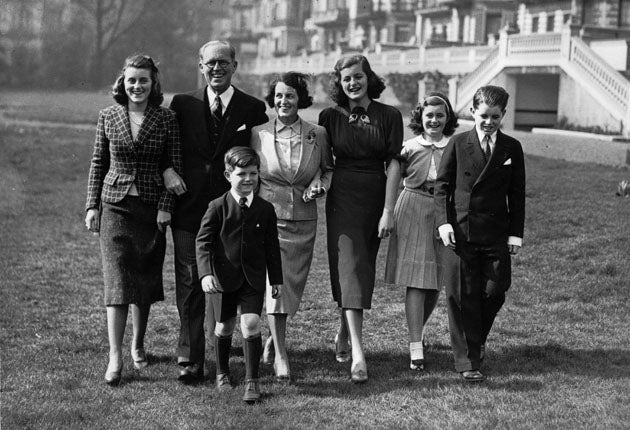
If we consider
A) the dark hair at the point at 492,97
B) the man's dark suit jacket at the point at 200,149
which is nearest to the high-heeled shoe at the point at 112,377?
the man's dark suit jacket at the point at 200,149

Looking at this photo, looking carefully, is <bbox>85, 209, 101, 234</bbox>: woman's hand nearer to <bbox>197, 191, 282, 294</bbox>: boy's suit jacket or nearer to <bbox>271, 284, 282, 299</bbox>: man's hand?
<bbox>197, 191, 282, 294</bbox>: boy's suit jacket

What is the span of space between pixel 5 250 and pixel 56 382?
6.33 m

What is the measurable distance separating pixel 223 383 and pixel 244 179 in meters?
1.39

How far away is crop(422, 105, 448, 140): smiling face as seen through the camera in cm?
618

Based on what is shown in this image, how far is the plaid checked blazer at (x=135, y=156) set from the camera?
5785mm

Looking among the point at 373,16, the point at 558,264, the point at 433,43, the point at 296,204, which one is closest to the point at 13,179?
the point at 558,264

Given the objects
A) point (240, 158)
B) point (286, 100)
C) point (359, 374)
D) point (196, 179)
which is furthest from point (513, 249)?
point (196, 179)

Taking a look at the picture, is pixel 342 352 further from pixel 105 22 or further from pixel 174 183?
pixel 105 22

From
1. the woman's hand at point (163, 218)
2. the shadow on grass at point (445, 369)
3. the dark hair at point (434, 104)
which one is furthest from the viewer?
the dark hair at point (434, 104)

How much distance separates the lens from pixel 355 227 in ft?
20.0

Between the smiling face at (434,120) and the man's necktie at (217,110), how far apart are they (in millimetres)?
1501

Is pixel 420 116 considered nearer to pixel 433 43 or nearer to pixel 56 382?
pixel 56 382

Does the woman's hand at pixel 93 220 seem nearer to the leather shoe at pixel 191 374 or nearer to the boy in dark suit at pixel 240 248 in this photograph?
the boy in dark suit at pixel 240 248

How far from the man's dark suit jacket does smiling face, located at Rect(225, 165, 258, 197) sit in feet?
1.47
